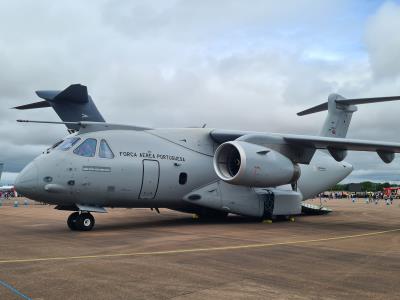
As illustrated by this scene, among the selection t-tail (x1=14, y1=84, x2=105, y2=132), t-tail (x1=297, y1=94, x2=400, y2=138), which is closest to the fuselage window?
t-tail (x1=297, y1=94, x2=400, y2=138)

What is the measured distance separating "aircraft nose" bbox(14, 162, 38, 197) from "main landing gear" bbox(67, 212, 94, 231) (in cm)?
143

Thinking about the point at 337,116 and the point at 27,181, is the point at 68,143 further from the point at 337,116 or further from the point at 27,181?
the point at 337,116

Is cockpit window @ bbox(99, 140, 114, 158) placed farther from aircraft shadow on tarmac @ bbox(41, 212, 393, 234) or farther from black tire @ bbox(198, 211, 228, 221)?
black tire @ bbox(198, 211, 228, 221)

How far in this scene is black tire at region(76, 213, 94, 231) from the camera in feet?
39.8

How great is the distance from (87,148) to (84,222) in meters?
2.16

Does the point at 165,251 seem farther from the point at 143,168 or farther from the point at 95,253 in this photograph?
the point at 143,168

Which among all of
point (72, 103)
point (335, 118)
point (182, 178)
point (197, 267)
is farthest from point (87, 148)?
point (72, 103)

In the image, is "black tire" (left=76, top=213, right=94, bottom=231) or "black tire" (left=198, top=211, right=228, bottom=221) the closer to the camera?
"black tire" (left=76, top=213, right=94, bottom=231)

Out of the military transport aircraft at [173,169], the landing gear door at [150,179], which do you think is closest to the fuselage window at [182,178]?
the military transport aircraft at [173,169]

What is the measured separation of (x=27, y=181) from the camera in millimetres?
11578

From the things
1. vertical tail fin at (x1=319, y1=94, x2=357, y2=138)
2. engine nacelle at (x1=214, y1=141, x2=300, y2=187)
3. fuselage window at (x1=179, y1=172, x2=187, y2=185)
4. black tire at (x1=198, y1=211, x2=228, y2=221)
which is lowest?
black tire at (x1=198, y1=211, x2=228, y2=221)

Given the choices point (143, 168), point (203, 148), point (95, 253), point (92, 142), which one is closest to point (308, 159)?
point (203, 148)

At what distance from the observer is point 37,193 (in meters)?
11.6

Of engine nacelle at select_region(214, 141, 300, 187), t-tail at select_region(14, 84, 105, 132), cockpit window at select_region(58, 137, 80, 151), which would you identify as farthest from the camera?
t-tail at select_region(14, 84, 105, 132)
